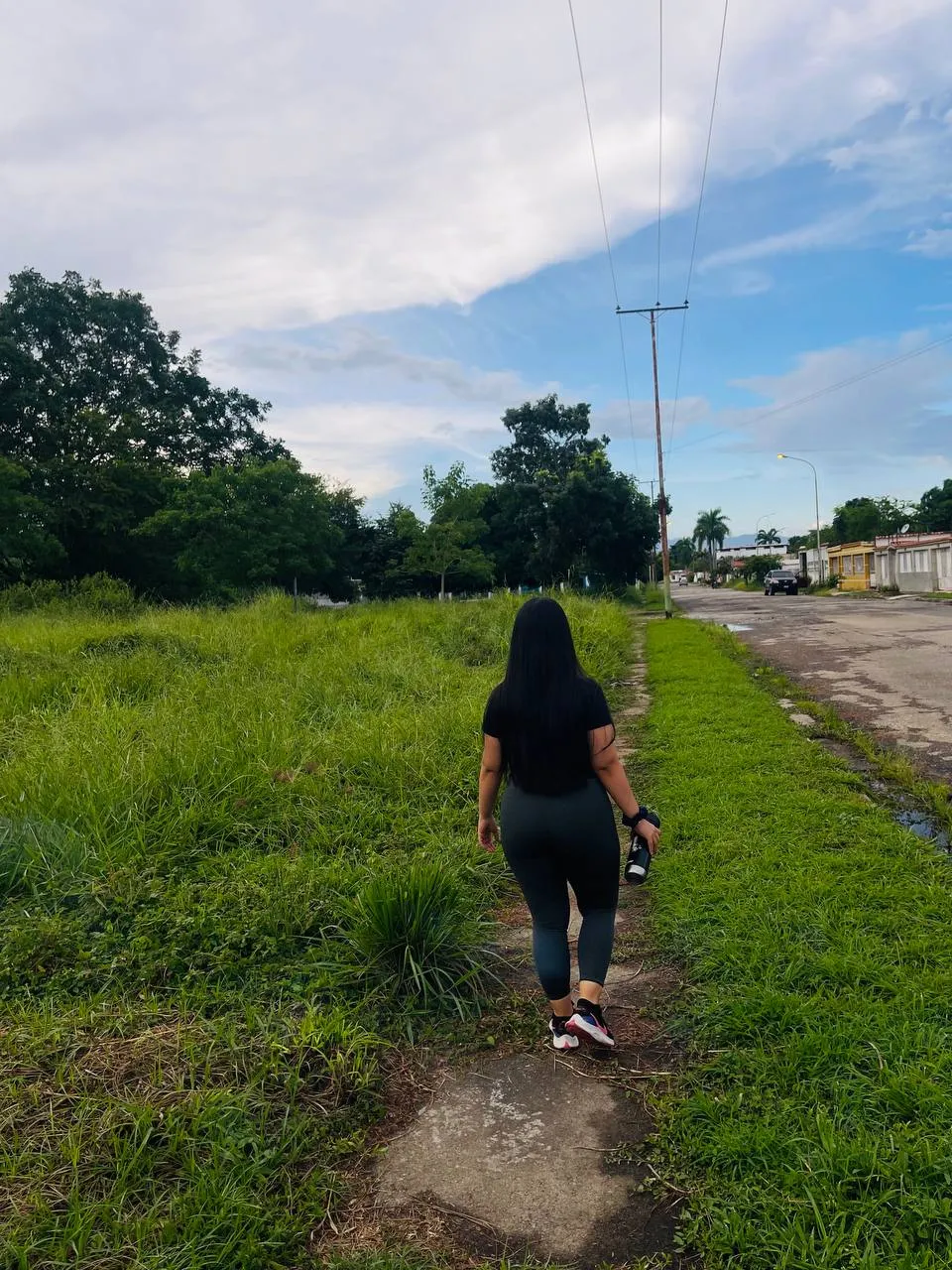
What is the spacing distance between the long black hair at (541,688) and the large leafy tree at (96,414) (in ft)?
88.2

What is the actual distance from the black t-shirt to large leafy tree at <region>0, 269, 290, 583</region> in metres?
26.9

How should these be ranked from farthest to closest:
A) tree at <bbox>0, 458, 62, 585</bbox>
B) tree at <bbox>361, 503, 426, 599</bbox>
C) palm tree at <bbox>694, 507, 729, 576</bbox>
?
palm tree at <bbox>694, 507, 729, 576</bbox> → tree at <bbox>361, 503, 426, 599</bbox> → tree at <bbox>0, 458, 62, 585</bbox>

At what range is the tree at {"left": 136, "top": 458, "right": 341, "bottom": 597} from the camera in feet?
86.2

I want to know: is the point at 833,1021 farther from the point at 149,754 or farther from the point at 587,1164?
the point at 149,754

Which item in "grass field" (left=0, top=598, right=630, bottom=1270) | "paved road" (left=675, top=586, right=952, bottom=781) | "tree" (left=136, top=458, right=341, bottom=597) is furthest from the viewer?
"tree" (left=136, top=458, right=341, bottom=597)

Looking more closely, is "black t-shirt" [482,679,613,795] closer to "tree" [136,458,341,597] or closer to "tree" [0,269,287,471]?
"tree" [136,458,341,597]

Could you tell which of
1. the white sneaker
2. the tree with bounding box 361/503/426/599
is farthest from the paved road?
the tree with bounding box 361/503/426/599

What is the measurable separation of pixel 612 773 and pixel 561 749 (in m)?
0.22

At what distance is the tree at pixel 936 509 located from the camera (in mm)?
69750

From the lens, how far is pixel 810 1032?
2.57 meters

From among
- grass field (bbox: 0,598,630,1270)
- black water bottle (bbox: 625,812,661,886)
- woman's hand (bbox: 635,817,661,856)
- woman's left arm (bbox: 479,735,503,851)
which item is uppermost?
woman's left arm (bbox: 479,735,503,851)

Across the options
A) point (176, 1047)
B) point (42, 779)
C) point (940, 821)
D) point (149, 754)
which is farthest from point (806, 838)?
point (42, 779)

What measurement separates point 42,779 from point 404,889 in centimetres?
265

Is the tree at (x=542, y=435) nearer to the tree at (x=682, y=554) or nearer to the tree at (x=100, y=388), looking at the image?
the tree at (x=100, y=388)
